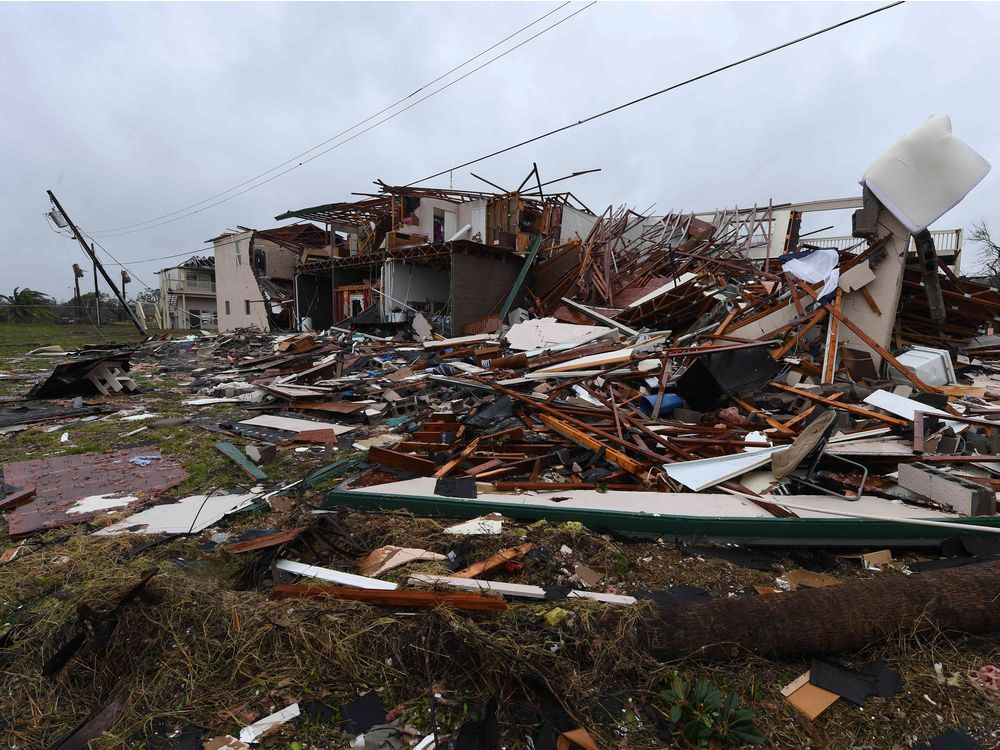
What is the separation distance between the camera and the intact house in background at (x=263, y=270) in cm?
2353

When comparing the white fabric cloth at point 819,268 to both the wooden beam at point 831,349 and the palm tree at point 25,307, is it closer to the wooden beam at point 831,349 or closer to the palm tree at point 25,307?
the wooden beam at point 831,349

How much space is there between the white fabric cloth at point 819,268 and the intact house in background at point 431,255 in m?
7.37

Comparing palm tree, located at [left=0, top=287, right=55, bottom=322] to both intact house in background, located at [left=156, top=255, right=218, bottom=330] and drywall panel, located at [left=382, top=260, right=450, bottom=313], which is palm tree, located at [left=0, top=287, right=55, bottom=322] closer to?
intact house in background, located at [left=156, top=255, right=218, bottom=330]

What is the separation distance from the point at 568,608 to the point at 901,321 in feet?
32.9

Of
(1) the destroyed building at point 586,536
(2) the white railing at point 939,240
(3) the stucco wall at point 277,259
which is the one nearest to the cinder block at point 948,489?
(1) the destroyed building at point 586,536

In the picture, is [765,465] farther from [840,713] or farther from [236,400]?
[236,400]

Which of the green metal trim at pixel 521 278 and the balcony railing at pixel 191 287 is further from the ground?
the balcony railing at pixel 191 287

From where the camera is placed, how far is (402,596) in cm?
255

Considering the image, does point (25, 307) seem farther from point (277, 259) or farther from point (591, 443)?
point (591, 443)

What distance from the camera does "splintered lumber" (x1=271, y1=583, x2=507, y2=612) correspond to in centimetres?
245

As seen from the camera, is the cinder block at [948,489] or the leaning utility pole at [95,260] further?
the leaning utility pole at [95,260]

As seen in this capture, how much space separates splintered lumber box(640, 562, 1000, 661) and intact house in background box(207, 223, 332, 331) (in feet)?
74.5

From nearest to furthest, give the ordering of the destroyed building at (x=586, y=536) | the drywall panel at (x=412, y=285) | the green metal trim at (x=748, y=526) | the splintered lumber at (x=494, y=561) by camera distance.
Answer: the destroyed building at (x=586, y=536) → the splintered lumber at (x=494, y=561) → the green metal trim at (x=748, y=526) → the drywall panel at (x=412, y=285)

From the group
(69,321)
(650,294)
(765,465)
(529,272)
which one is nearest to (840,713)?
(765,465)
